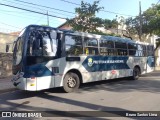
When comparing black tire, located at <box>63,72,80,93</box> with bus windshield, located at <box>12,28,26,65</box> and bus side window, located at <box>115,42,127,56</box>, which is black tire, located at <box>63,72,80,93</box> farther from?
bus side window, located at <box>115,42,127,56</box>

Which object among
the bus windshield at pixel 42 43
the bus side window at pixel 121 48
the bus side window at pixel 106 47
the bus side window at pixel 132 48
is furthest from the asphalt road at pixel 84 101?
the bus side window at pixel 132 48

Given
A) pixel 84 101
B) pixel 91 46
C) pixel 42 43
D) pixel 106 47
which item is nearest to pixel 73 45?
pixel 91 46

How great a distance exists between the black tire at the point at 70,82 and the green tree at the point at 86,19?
41.1ft

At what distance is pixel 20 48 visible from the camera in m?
10.5

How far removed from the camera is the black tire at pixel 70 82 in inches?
446

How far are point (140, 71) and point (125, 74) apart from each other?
233cm

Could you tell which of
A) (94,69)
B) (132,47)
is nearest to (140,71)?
(132,47)

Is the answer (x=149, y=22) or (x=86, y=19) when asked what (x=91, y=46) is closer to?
(x=86, y=19)

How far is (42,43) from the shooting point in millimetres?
10367

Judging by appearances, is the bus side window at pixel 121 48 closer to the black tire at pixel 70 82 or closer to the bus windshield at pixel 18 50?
the black tire at pixel 70 82

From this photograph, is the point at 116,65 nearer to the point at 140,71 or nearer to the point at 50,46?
the point at 140,71

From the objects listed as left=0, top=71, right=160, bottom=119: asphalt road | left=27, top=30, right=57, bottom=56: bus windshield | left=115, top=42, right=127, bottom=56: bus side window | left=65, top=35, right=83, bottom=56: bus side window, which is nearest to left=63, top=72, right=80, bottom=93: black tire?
left=0, top=71, right=160, bottom=119: asphalt road

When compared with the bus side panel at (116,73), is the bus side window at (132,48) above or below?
above

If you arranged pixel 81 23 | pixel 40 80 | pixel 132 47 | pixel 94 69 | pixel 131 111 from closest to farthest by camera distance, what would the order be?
pixel 131 111 < pixel 40 80 < pixel 94 69 < pixel 132 47 < pixel 81 23
